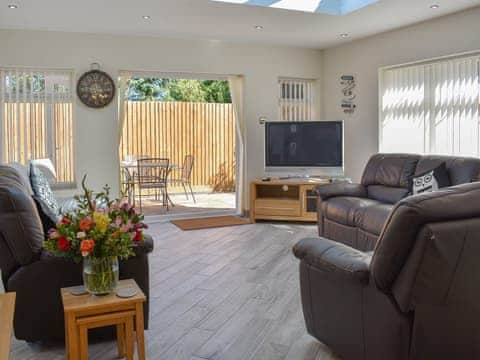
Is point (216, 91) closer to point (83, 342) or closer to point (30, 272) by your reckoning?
point (30, 272)

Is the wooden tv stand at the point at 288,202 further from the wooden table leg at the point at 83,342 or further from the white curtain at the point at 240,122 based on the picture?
the wooden table leg at the point at 83,342

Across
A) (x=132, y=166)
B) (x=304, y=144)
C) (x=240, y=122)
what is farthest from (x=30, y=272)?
(x=132, y=166)

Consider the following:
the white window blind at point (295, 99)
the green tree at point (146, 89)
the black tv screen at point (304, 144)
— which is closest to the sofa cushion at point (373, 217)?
the black tv screen at point (304, 144)

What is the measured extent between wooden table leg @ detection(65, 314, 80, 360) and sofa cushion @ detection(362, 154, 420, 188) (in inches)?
147

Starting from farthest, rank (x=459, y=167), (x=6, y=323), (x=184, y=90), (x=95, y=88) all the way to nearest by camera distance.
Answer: (x=184, y=90), (x=95, y=88), (x=459, y=167), (x=6, y=323)

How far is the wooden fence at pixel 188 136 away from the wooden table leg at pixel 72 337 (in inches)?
273

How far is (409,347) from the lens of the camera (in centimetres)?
211

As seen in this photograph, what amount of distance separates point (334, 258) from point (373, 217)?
2350mm

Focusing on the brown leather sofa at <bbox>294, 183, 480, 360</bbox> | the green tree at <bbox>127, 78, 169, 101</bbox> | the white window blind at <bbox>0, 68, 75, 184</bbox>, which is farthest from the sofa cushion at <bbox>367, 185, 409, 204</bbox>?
the green tree at <bbox>127, 78, 169, 101</bbox>

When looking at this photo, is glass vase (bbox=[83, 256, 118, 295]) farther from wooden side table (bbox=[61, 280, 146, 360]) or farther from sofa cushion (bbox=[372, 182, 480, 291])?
sofa cushion (bbox=[372, 182, 480, 291])

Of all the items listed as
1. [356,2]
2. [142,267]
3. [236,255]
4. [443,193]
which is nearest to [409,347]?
[443,193]

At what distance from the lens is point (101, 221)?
2.27 meters

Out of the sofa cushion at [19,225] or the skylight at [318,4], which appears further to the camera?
the skylight at [318,4]

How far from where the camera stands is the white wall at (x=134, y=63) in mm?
6090
